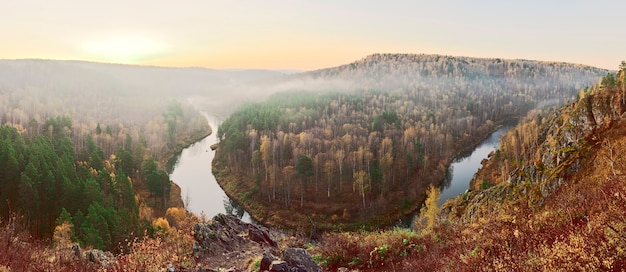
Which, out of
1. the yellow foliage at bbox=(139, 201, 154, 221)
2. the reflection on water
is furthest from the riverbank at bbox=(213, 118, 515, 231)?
the yellow foliage at bbox=(139, 201, 154, 221)

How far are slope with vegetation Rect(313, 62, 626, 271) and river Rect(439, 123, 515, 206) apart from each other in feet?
126

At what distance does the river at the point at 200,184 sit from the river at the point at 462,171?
48.1 m

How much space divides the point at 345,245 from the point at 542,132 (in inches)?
1801

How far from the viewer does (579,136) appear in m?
34.4

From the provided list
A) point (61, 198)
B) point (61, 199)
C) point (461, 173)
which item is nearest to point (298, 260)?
point (61, 199)

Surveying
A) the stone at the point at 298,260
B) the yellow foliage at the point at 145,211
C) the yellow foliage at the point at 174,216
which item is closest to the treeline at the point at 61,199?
the yellow foliage at the point at 145,211

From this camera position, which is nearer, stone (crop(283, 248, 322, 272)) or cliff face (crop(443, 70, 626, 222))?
stone (crop(283, 248, 322, 272))

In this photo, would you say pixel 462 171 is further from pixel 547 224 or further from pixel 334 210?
pixel 547 224

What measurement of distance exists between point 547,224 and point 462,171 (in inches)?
3685

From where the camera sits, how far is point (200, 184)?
9638 cm

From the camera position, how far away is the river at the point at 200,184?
8000 cm

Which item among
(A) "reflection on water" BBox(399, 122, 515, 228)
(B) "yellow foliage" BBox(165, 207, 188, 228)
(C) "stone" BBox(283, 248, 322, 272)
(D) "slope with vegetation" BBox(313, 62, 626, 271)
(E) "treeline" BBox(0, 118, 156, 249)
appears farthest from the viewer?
(A) "reflection on water" BBox(399, 122, 515, 228)

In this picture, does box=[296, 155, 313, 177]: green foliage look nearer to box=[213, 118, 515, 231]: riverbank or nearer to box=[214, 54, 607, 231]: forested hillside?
box=[214, 54, 607, 231]: forested hillside

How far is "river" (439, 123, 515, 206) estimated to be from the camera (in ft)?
281
